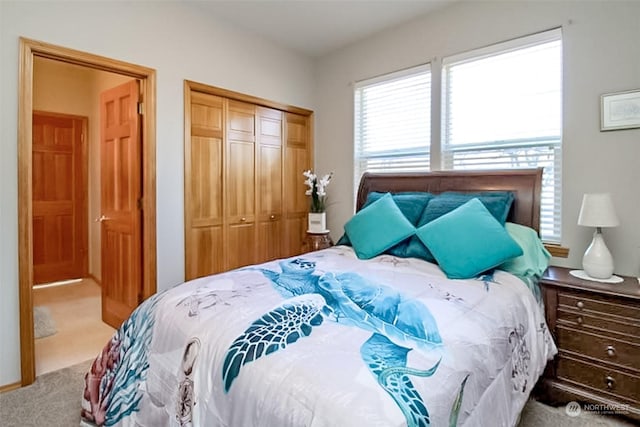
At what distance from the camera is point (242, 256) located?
12.0 ft

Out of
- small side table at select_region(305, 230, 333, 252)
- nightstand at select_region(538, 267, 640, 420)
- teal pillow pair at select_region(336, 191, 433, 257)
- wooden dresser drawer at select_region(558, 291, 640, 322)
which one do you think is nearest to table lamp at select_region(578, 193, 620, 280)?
nightstand at select_region(538, 267, 640, 420)

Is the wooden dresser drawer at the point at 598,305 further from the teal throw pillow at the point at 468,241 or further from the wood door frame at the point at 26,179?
the wood door frame at the point at 26,179

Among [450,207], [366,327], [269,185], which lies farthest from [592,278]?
[269,185]

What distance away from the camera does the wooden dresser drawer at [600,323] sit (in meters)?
1.91

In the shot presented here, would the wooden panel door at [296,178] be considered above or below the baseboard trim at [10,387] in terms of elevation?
above

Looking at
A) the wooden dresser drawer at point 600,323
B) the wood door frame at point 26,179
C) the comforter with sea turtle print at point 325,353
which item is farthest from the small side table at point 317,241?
the wood door frame at point 26,179

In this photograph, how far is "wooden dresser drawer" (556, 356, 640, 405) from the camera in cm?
191

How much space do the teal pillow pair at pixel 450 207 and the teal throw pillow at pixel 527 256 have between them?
115 mm

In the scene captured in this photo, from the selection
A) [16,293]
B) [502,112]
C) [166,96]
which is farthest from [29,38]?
[502,112]

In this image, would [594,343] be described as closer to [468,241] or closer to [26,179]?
[468,241]

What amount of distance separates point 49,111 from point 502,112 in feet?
17.9

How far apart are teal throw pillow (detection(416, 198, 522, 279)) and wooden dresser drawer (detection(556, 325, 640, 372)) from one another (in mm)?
580

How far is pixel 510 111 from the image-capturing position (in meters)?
2.84

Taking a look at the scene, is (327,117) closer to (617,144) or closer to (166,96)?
(166,96)
